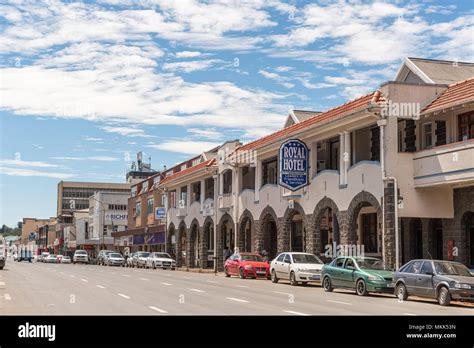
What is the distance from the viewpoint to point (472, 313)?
62.8 feet

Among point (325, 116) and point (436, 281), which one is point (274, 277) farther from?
point (436, 281)

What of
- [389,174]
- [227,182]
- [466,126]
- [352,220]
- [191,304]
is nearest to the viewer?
[191,304]

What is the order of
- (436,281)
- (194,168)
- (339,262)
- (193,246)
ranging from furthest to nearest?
(193,246) → (194,168) → (339,262) → (436,281)

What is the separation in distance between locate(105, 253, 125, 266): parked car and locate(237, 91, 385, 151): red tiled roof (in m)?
28.8

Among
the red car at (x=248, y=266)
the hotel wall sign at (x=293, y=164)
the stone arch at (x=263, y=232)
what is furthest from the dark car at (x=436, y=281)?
the stone arch at (x=263, y=232)

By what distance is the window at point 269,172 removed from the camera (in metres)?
48.2

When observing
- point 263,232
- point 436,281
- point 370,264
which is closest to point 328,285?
point 370,264

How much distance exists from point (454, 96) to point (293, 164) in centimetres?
1096

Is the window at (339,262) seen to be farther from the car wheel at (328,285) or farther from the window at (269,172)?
the window at (269,172)

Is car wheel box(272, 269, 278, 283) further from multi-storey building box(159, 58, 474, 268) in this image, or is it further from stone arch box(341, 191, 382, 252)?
stone arch box(341, 191, 382, 252)

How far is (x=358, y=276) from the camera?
86.2 feet

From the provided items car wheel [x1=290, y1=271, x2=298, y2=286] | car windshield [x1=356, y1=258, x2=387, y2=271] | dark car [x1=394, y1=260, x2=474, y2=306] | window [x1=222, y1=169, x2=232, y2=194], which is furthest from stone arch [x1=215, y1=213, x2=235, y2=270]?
dark car [x1=394, y1=260, x2=474, y2=306]
